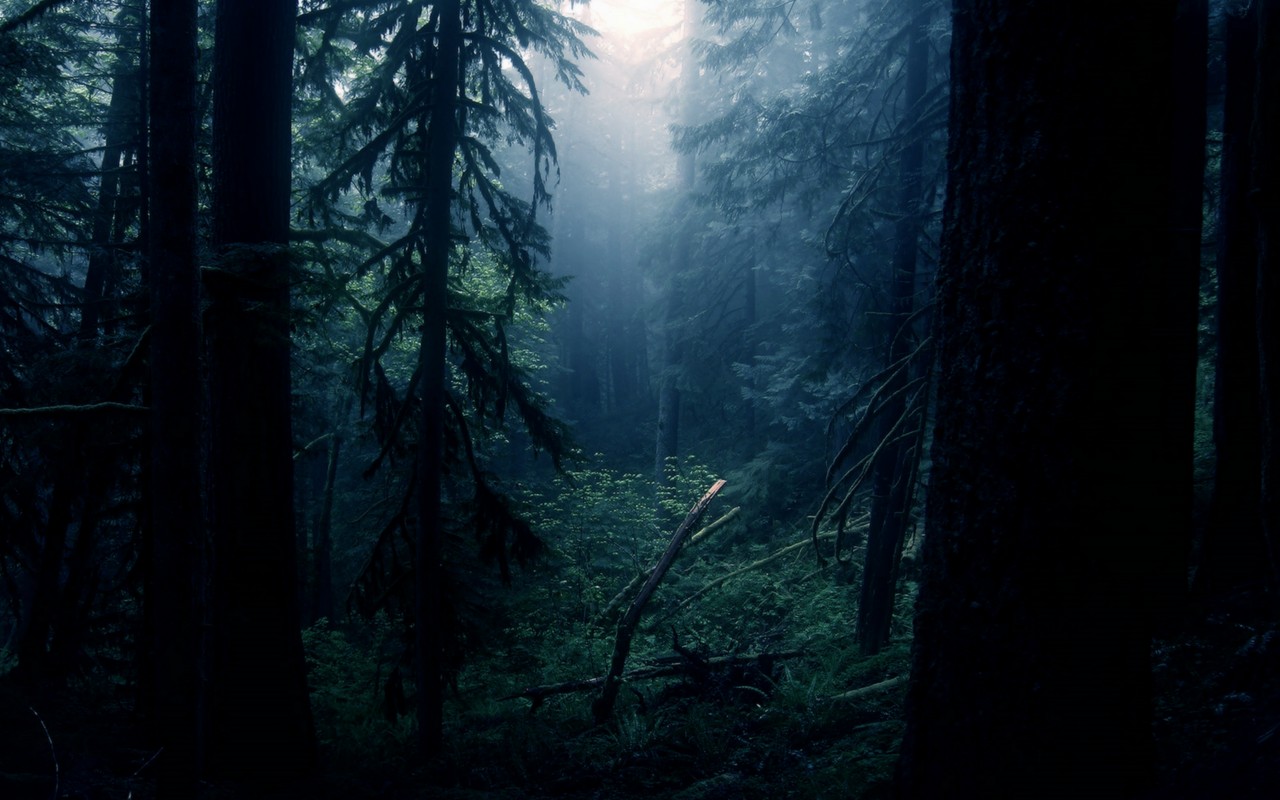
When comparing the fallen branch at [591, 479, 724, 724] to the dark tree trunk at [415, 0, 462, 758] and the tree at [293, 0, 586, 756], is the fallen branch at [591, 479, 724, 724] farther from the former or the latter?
the dark tree trunk at [415, 0, 462, 758]

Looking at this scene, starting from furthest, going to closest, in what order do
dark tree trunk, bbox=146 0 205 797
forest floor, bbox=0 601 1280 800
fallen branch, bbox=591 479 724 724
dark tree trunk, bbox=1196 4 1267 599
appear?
fallen branch, bbox=591 479 724 724, dark tree trunk, bbox=1196 4 1267 599, dark tree trunk, bbox=146 0 205 797, forest floor, bbox=0 601 1280 800

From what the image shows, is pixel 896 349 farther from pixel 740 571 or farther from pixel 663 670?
pixel 740 571

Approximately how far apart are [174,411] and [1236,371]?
681cm

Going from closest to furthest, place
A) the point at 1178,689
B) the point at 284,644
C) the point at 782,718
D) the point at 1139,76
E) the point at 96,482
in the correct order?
the point at 1139,76
the point at 1178,689
the point at 96,482
the point at 284,644
the point at 782,718

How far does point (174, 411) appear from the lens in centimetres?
386

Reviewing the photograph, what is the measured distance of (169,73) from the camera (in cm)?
382

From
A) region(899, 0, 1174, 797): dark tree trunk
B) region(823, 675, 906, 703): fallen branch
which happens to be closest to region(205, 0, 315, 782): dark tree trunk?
region(823, 675, 906, 703): fallen branch

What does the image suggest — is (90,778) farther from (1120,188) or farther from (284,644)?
(1120,188)

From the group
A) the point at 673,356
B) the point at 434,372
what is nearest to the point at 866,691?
the point at 434,372

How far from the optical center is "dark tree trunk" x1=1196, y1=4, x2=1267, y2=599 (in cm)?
442

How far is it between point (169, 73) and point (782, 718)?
286 inches

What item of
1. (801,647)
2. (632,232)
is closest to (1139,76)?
(801,647)

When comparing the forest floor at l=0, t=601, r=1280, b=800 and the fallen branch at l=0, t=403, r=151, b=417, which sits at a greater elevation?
the fallen branch at l=0, t=403, r=151, b=417

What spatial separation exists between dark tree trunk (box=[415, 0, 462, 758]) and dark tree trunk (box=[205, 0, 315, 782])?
1615 mm
